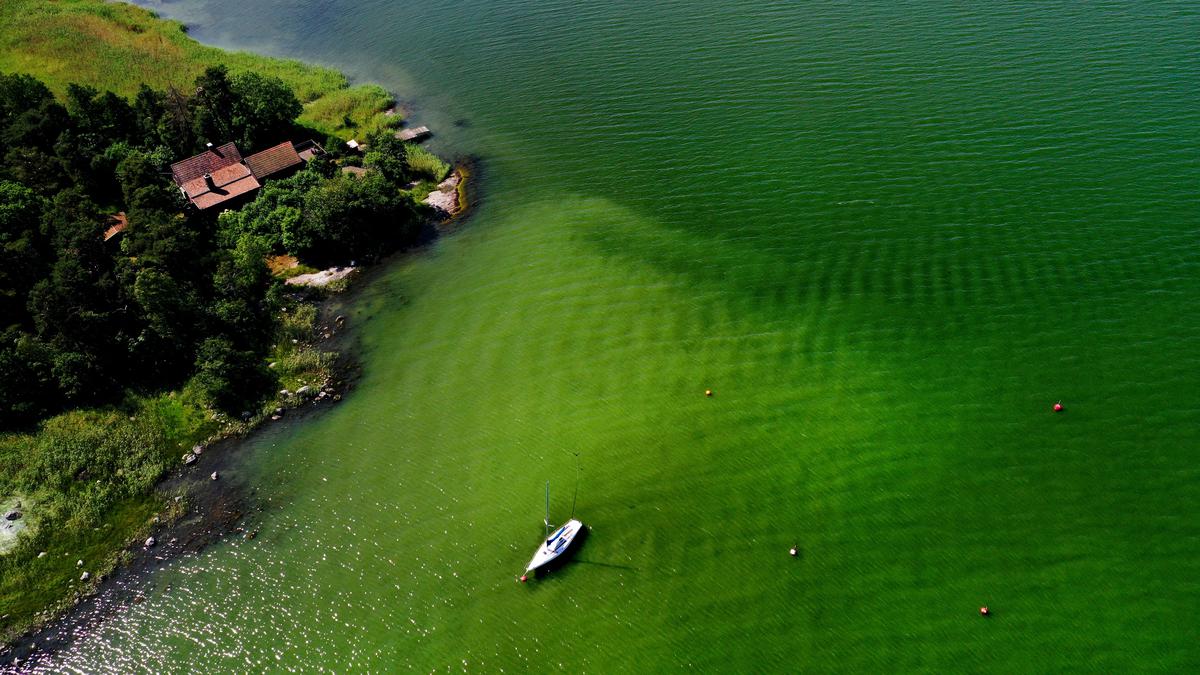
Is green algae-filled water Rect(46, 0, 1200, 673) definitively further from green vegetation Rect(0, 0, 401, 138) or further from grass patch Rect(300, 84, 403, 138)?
green vegetation Rect(0, 0, 401, 138)

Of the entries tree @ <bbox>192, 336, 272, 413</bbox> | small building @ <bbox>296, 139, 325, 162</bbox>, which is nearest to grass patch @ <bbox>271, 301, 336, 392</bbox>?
tree @ <bbox>192, 336, 272, 413</bbox>

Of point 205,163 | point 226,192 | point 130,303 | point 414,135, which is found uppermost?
point 205,163

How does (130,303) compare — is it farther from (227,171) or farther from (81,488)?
(227,171)

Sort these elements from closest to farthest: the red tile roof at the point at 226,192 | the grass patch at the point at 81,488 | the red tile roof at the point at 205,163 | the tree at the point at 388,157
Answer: the grass patch at the point at 81,488
the red tile roof at the point at 226,192
the red tile roof at the point at 205,163
the tree at the point at 388,157

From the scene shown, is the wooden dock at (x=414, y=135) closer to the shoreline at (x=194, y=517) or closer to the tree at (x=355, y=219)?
the tree at (x=355, y=219)

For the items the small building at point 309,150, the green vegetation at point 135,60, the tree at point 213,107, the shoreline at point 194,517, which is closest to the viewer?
the shoreline at point 194,517

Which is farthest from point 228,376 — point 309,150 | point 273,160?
point 309,150

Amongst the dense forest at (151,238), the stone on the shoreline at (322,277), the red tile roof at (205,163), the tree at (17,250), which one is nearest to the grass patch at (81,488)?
the dense forest at (151,238)
